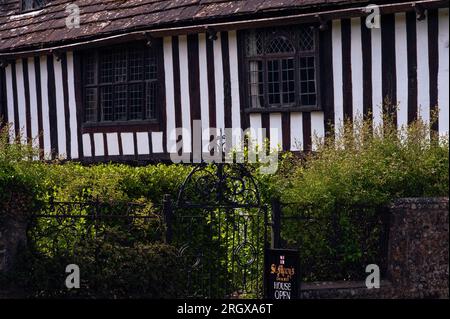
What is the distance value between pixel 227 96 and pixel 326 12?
243cm

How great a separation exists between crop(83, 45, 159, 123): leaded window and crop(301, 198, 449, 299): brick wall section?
746 centimetres

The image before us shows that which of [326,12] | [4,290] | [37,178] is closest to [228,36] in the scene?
[326,12]

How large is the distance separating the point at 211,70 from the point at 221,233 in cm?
423

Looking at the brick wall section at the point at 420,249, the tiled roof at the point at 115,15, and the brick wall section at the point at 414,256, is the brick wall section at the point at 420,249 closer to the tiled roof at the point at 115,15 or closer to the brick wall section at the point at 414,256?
the brick wall section at the point at 414,256

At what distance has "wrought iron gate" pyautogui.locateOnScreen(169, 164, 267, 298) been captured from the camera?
11055 millimetres

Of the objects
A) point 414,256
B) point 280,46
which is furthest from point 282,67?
point 414,256

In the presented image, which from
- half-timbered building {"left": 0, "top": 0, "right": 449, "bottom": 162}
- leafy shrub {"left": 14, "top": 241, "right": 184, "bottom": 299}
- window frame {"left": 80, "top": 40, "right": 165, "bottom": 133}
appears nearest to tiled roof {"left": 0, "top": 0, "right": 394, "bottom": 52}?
half-timbered building {"left": 0, "top": 0, "right": 449, "bottom": 162}

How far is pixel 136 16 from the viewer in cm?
1670

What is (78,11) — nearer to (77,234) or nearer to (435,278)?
(77,234)

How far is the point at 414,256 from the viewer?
9.72 metres

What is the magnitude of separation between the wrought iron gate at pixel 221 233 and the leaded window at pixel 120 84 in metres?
4.41

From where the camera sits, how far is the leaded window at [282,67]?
14.8 meters

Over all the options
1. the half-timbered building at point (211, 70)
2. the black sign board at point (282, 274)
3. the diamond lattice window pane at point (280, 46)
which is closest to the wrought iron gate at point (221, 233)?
the black sign board at point (282, 274)

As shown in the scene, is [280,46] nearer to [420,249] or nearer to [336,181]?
[336,181]
